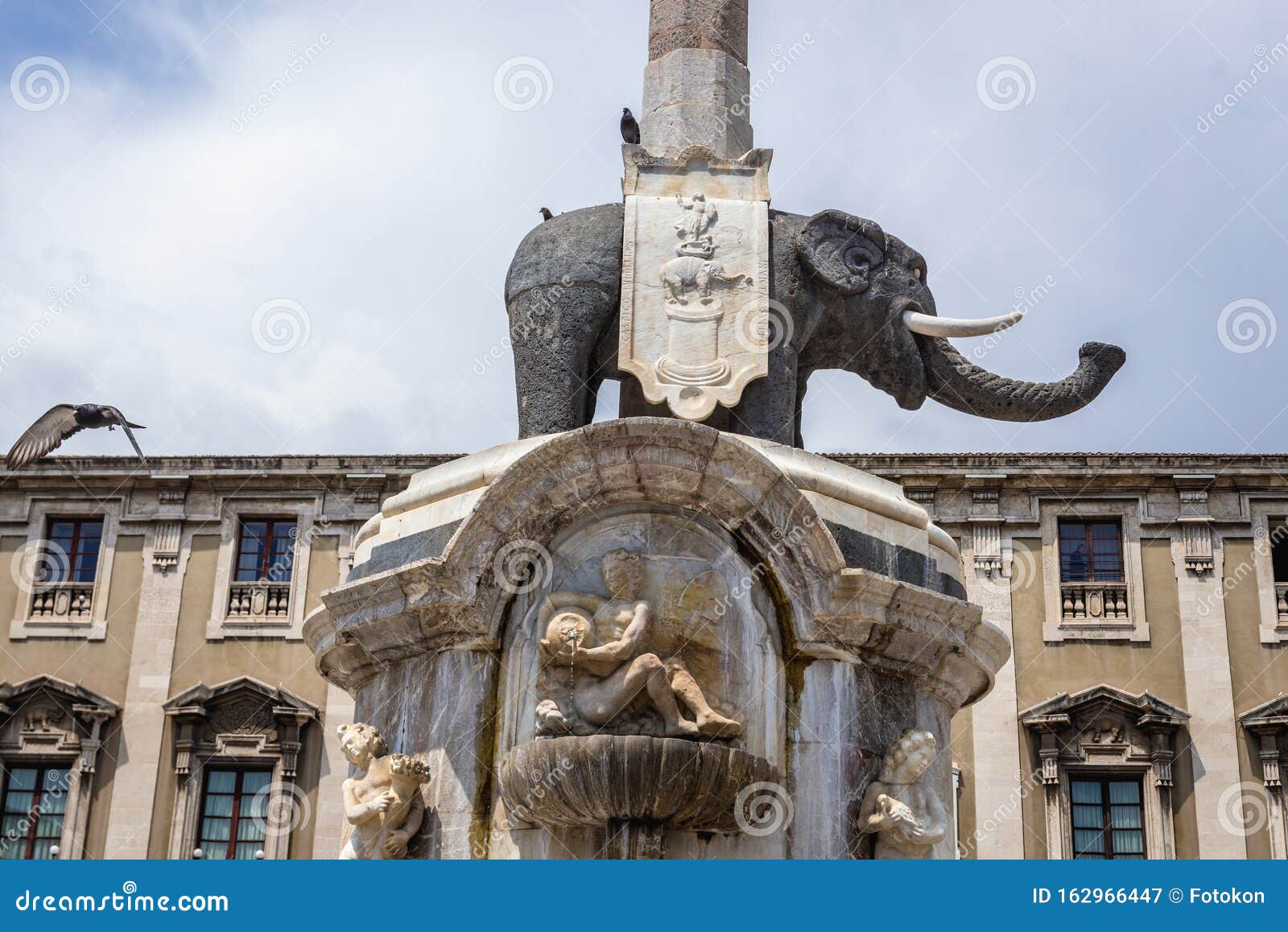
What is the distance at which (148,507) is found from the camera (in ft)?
111

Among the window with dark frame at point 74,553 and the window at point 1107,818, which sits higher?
the window with dark frame at point 74,553

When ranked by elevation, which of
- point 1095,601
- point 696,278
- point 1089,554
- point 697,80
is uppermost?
point 1089,554

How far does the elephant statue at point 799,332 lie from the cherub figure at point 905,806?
2269mm

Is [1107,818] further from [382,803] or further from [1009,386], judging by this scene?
[382,803]

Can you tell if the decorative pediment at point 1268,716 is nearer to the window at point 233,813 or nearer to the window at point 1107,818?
the window at point 1107,818

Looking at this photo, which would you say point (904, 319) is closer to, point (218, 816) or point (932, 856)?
point (932, 856)

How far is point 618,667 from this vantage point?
9969mm

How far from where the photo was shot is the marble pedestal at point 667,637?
388 inches

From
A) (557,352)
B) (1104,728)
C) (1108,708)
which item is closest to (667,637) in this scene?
(557,352)

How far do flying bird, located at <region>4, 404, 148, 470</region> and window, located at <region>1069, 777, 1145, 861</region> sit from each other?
57.7ft

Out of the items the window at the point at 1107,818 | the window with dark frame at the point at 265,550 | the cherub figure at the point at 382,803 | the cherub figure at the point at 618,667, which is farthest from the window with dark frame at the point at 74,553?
the cherub figure at the point at 618,667

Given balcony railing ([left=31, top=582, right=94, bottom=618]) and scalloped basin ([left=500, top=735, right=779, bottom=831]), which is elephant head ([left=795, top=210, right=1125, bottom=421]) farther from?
balcony railing ([left=31, top=582, right=94, bottom=618])

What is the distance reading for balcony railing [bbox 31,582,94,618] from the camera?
1326 inches

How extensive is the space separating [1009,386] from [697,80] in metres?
3.01
